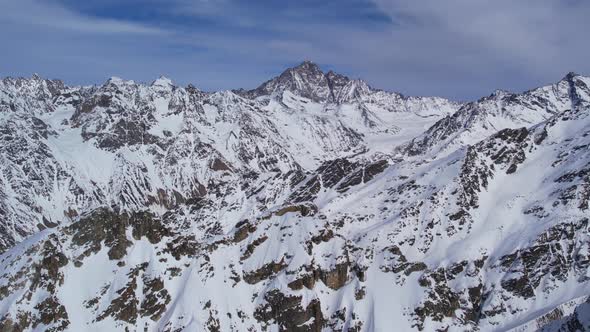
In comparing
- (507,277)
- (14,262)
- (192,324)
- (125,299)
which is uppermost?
(14,262)

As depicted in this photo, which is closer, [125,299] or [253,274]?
[125,299]

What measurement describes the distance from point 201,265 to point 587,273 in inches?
4409

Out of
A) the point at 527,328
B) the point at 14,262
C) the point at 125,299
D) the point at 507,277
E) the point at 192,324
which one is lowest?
the point at 527,328

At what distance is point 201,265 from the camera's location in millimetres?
171500

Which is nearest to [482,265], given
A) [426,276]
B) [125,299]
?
[426,276]

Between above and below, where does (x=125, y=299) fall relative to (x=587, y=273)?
above

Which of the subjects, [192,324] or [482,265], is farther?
[482,265]

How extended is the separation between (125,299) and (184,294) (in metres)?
15.7

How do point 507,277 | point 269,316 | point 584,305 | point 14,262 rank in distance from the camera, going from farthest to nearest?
point 507,277
point 269,316
point 14,262
point 584,305

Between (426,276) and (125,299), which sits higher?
(125,299)

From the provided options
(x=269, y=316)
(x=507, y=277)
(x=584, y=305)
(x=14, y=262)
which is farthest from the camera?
(x=507, y=277)

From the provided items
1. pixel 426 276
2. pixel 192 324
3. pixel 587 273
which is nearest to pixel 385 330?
pixel 426 276

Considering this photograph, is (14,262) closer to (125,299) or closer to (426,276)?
(125,299)

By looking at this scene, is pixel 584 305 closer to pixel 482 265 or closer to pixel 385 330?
pixel 385 330
